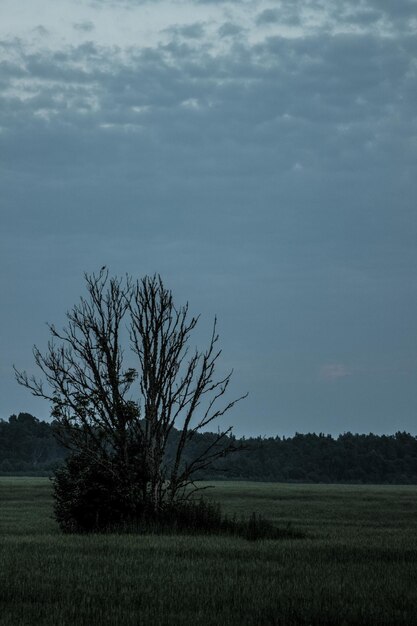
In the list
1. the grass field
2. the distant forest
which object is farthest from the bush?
the distant forest

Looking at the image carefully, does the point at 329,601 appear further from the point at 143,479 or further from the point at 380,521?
the point at 380,521

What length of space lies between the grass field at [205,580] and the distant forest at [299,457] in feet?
454

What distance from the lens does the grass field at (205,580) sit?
1187 cm

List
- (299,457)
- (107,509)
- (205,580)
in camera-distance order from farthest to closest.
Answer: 1. (299,457)
2. (107,509)
3. (205,580)

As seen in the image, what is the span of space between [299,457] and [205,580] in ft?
540

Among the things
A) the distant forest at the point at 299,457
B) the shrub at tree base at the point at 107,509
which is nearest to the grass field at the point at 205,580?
the shrub at tree base at the point at 107,509

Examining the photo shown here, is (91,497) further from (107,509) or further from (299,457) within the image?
(299,457)

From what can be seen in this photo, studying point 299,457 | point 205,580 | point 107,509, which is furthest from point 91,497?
point 299,457

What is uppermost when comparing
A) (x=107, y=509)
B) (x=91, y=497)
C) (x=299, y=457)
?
(x=299, y=457)

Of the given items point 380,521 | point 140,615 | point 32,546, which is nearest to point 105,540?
point 32,546

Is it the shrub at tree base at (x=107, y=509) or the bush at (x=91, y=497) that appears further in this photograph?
the bush at (x=91, y=497)

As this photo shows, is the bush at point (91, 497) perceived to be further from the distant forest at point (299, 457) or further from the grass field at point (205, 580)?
the distant forest at point (299, 457)

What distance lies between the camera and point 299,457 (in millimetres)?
177125

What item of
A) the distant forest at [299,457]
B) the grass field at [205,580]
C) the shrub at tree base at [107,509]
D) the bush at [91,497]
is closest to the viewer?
the grass field at [205,580]
